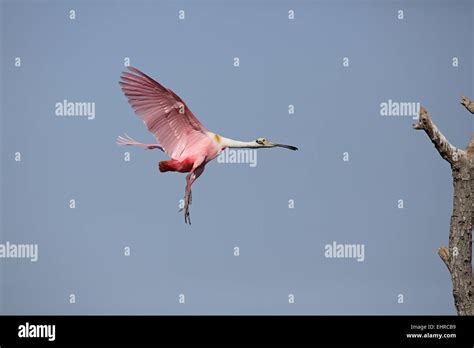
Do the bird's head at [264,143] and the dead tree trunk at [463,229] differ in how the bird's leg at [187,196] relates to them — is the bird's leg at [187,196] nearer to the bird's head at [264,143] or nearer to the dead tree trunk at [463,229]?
the bird's head at [264,143]

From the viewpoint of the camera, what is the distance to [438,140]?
25.5ft

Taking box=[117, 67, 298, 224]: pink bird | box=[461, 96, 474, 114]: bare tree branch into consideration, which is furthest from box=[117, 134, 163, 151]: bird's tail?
box=[461, 96, 474, 114]: bare tree branch

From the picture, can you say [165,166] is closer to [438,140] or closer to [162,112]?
[162,112]

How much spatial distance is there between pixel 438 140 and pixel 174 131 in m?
3.03

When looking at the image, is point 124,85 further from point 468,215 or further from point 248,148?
point 468,215

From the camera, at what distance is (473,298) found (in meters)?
7.97

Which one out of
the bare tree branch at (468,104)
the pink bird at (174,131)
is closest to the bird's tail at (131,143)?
the pink bird at (174,131)

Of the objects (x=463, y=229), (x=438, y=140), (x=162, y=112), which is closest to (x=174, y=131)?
(x=162, y=112)

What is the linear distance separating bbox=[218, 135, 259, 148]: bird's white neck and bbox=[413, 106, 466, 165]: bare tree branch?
1865 mm
